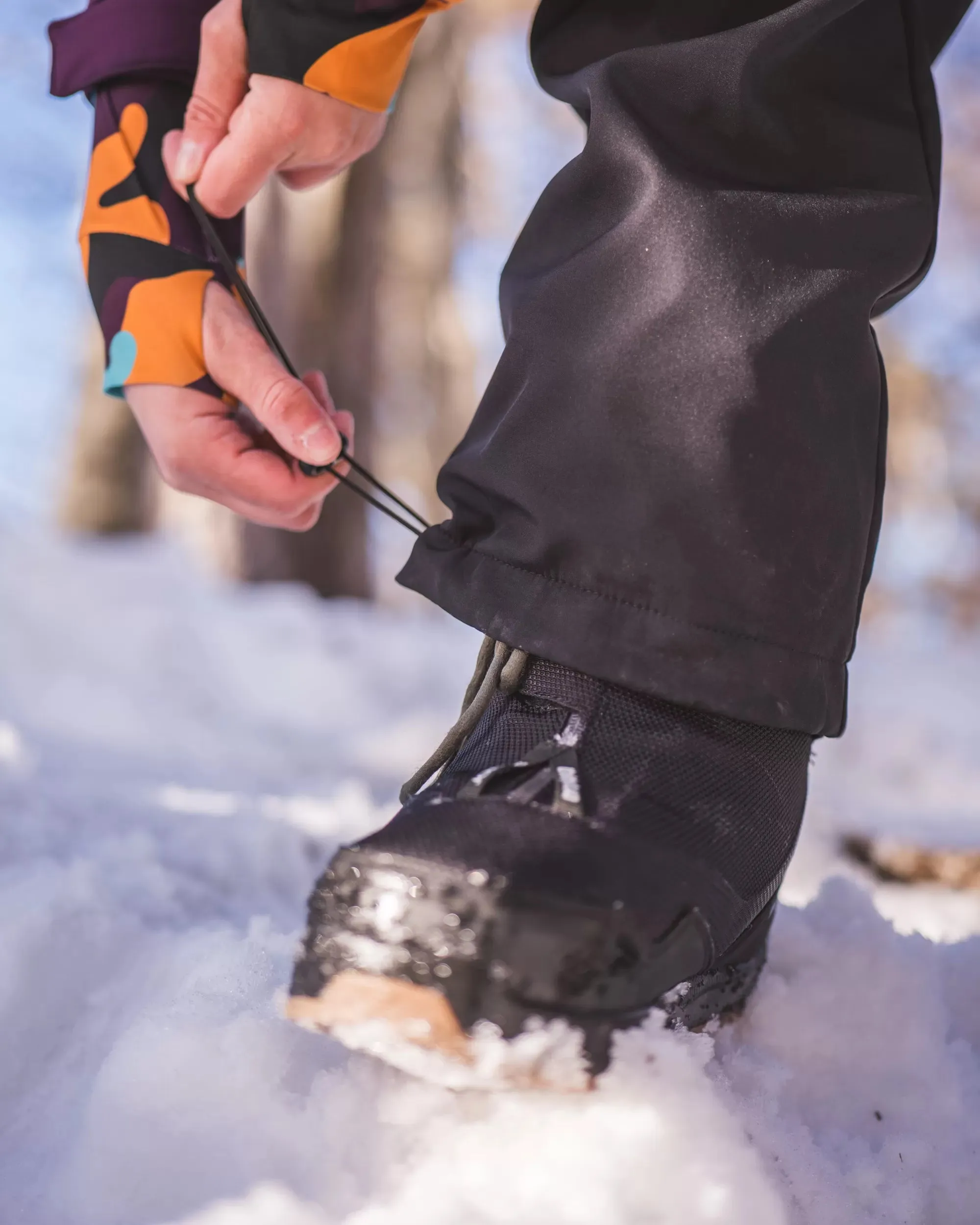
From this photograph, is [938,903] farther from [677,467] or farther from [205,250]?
[205,250]

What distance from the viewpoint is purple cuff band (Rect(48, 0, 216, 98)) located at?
0.75 metres

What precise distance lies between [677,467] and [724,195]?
163 mm

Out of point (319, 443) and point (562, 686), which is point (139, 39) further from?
point (562, 686)

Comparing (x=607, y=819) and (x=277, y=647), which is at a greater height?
(x=607, y=819)

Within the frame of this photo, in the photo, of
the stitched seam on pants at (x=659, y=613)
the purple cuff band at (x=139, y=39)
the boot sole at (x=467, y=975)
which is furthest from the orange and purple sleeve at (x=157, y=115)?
the boot sole at (x=467, y=975)

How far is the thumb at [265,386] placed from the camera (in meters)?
0.72

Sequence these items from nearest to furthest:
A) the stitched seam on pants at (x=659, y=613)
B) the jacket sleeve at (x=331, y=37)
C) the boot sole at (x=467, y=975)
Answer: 1. the boot sole at (x=467, y=975)
2. the stitched seam on pants at (x=659, y=613)
3. the jacket sleeve at (x=331, y=37)

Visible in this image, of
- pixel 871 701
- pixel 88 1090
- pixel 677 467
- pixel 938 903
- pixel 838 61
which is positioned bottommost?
pixel 871 701

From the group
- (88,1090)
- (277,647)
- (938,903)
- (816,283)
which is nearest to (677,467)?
(816,283)

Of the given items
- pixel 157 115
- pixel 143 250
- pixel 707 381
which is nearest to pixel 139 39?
pixel 157 115

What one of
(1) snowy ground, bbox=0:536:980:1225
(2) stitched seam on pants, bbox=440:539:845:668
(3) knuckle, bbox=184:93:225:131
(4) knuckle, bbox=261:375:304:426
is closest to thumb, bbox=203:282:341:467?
(4) knuckle, bbox=261:375:304:426

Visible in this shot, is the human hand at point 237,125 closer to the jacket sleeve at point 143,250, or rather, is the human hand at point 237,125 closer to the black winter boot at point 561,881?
the jacket sleeve at point 143,250

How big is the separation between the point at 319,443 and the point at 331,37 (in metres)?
0.28

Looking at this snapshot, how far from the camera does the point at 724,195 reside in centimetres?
56
